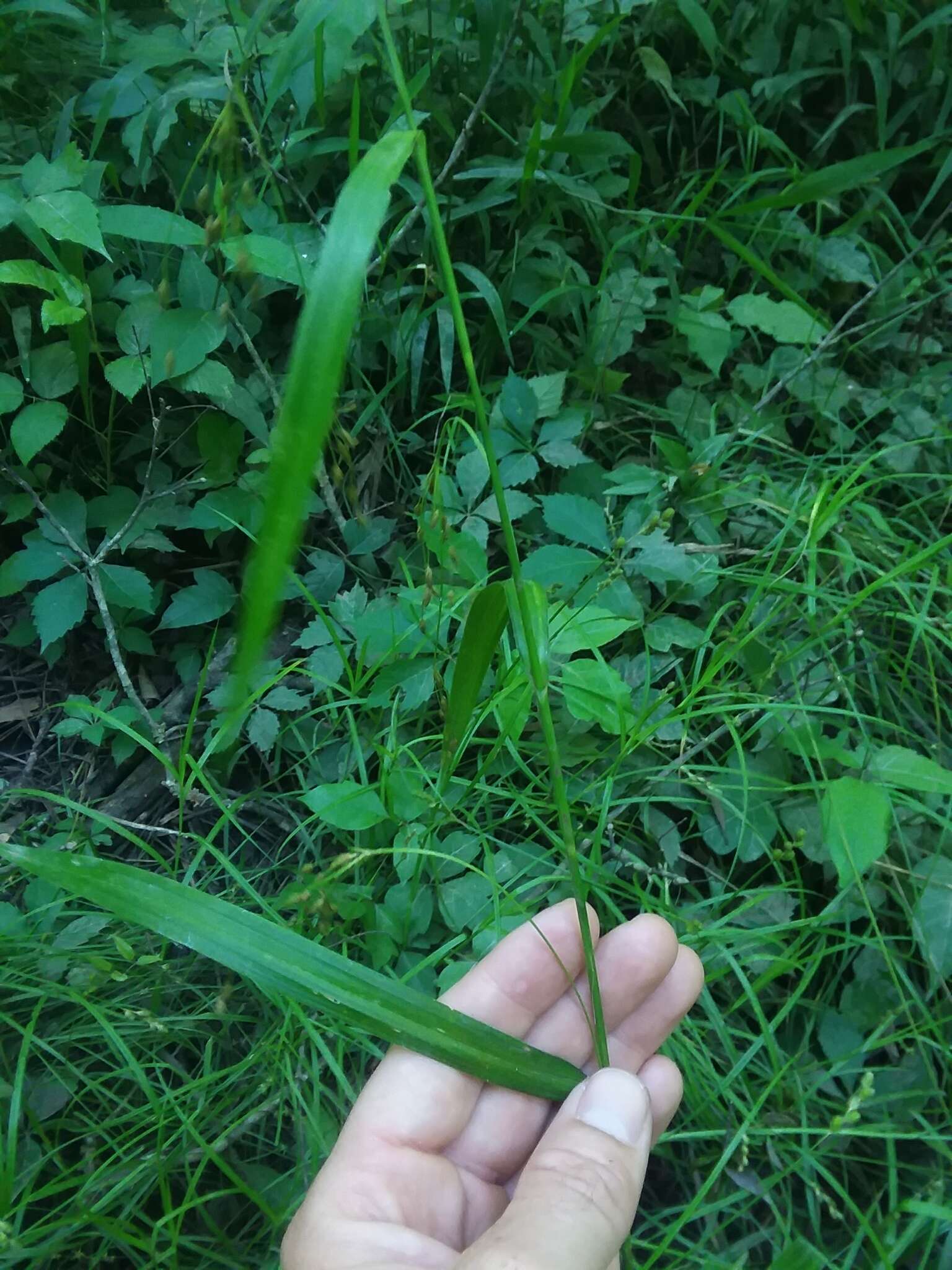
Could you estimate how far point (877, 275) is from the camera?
153cm

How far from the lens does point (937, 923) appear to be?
96 cm

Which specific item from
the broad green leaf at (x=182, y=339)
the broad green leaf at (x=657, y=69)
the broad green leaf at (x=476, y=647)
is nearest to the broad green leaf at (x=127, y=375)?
the broad green leaf at (x=182, y=339)

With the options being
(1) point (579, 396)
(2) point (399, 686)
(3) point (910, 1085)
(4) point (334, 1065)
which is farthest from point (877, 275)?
(4) point (334, 1065)

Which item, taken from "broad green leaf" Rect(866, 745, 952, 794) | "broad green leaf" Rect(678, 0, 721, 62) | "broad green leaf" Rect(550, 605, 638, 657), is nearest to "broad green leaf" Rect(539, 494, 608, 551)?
"broad green leaf" Rect(550, 605, 638, 657)

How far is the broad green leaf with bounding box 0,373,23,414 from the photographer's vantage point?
42.6 inches

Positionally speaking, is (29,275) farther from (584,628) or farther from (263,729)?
(584,628)

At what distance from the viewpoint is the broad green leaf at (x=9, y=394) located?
1.08 m

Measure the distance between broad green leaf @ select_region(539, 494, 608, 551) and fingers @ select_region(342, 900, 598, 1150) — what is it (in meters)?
0.49

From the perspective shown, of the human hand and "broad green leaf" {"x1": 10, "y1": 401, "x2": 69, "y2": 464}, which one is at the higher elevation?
"broad green leaf" {"x1": 10, "y1": 401, "x2": 69, "y2": 464}

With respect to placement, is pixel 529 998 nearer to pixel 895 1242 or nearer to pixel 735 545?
pixel 895 1242

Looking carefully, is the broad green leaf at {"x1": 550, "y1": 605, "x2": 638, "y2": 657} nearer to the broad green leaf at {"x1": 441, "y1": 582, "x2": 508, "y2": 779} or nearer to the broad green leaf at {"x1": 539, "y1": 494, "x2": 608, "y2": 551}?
the broad green leaf at {"x1": 539, "y1": 494, "x2": 608, "y2": 551}

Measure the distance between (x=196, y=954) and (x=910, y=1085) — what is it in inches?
Result: 36.4

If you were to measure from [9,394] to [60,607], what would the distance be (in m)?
0.30

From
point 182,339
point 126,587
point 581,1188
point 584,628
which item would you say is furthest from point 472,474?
point 581,1188
